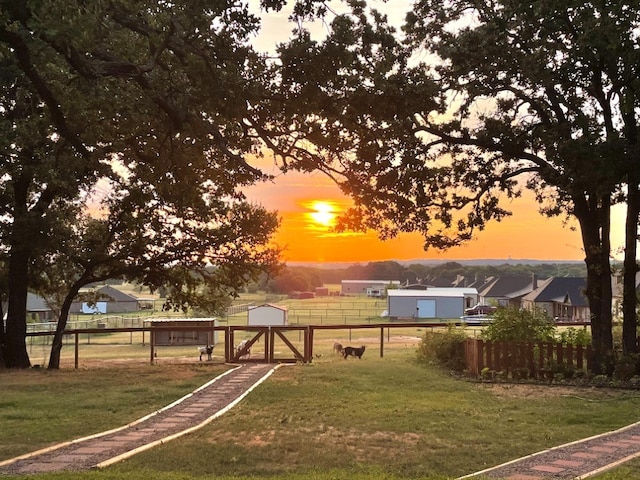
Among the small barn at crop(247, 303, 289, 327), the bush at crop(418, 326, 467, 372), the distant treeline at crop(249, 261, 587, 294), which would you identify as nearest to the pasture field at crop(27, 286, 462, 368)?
the small barn at crop(247, 303, 289, 327)

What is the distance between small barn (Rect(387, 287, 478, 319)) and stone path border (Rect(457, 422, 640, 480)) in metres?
57.2

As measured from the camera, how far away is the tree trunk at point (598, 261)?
50.9 ft

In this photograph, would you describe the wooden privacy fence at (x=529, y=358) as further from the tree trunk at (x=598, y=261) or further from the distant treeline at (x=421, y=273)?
the distant treeline at (x=421, y=273)

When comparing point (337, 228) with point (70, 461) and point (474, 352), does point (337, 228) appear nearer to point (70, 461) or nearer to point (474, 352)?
point (474, 352)

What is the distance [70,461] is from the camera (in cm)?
718

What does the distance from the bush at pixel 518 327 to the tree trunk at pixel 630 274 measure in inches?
73.0

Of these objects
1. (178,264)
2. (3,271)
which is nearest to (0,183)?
(3,271)

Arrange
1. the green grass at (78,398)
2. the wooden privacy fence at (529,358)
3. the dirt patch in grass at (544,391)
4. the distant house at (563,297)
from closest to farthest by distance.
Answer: the green grass at (78,398) → the dirt patch in grass at (544,391) → the wooden privacy fence at (529,358) → the distant house at (563,297)

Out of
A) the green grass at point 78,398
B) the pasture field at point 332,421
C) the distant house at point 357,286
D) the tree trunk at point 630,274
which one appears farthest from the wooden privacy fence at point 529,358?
the distant house at point 357,286

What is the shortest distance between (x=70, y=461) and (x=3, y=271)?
16142 mm

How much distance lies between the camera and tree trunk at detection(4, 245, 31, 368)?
772 inches

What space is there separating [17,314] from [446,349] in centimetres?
1358

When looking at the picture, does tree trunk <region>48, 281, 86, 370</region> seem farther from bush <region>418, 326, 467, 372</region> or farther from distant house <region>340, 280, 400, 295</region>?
distant house <region>340, 280, 400, 295</region>

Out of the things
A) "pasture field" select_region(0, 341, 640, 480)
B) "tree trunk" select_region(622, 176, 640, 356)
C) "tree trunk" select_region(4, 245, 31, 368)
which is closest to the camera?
"pasture field" select_region(0, 341, 640, 480)
